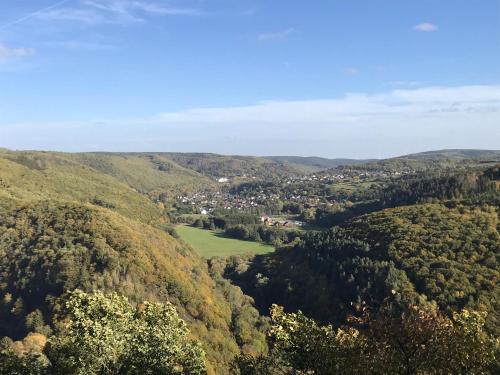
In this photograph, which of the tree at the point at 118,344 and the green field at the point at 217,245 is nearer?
the tree at the point at 118,344

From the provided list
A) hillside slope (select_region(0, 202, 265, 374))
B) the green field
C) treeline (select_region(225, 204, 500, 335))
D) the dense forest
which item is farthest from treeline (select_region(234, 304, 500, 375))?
the green field

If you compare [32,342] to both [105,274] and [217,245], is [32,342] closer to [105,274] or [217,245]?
[105,274]

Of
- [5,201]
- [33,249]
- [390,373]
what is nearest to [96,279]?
[33,249]

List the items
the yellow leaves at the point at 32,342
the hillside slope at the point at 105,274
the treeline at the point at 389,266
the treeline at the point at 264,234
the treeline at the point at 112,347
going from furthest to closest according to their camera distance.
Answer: the treeline at the point at 264,234, the treeline at the point at 389,266, the hillside slope at the point at 105,274, the yellow leaves at the point at 32,342, the treeline at the point at 112,347

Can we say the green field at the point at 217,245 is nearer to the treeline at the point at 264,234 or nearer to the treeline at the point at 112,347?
the treeline at the point at 264,234

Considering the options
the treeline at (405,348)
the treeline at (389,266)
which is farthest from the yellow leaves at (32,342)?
the treeline at (389,266)

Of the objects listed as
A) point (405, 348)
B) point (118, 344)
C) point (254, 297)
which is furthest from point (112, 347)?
point (254, 297)

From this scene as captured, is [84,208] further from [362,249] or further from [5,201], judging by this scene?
[362,249]
